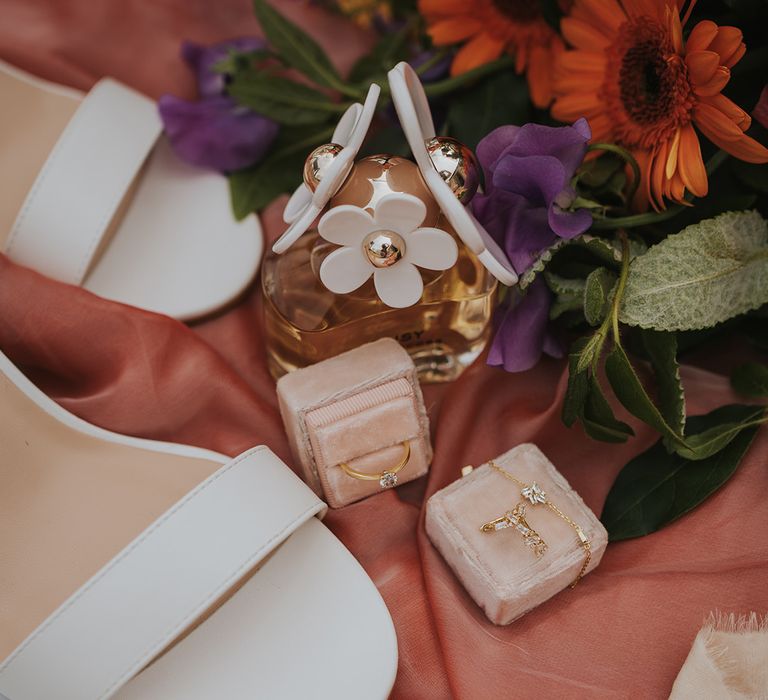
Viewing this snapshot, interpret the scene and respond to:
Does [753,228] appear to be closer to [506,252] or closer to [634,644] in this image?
[506,252]

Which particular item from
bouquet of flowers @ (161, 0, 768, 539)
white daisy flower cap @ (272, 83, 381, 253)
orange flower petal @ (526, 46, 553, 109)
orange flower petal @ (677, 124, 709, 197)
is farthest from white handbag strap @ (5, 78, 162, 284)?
orange flower petal @ (677, 124, 709, 197)

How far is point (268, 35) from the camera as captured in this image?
2.03 feet

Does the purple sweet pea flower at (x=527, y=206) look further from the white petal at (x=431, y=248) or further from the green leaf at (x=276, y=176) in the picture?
the green leaf at (x=276, y=176)

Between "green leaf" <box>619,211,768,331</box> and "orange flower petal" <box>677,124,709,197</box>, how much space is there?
1.0 inches

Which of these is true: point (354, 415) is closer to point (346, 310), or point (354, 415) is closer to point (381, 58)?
point (346, 310)

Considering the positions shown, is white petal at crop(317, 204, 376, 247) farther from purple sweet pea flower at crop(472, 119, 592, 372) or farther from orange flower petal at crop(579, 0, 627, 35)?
orange flower petal at crop(579, 0, 627, 35)

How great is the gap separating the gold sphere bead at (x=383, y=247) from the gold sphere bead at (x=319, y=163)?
4 cm

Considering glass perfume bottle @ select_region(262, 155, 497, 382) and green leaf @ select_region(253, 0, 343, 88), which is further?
green leaf @ select_region(253, 0, 343, 88)

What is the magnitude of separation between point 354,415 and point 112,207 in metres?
0.28

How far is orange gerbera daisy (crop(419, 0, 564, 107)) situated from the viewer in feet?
1.83

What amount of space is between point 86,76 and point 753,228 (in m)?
0.56

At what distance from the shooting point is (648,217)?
1.61ft

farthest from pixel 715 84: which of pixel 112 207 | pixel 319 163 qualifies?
pixel 112 207

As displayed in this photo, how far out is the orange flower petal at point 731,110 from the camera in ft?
1.38
